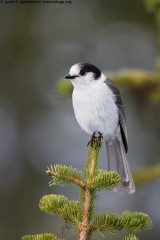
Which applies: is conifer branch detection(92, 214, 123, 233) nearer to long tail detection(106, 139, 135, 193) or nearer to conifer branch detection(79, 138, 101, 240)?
conifer branch detection(79, 138, 101, 240)

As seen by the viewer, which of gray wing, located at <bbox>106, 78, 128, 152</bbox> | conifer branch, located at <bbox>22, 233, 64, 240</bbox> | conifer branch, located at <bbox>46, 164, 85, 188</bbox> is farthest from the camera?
gray wing, located at <bbox>106, 78, 128, 152</bbox>

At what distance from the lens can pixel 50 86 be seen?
39.4 feet

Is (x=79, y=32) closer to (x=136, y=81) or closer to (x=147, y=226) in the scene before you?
(x=136, y=81)

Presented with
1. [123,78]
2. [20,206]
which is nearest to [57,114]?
[20,206]

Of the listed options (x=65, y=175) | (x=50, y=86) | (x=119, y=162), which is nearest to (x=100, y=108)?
(x=119, y=162)

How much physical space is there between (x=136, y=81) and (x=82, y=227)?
2.24 metres

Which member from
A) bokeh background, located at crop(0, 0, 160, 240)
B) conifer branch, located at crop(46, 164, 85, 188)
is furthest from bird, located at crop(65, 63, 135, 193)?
bokeh background, located at crop(0, 0, 160, 240)

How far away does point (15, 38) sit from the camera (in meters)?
11.7

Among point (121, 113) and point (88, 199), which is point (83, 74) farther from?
point (88, 199)

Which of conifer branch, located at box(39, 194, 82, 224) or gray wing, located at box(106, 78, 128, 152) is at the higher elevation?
gray wing, located at box(106, 78, 128, 152)

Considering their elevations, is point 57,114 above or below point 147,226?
above

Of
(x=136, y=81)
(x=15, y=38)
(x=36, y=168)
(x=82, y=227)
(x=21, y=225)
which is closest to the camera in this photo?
(x=82, y=227)

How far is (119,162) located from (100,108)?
0.49 metres

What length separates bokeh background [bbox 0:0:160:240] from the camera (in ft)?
33.7
